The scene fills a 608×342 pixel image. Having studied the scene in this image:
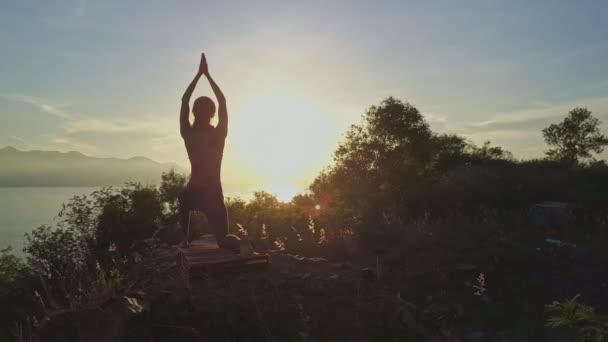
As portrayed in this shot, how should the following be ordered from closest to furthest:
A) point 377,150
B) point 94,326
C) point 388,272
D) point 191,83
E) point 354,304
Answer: point 94,326 → point 354,304 → point 191,83 → point 388,272 → point 377,150

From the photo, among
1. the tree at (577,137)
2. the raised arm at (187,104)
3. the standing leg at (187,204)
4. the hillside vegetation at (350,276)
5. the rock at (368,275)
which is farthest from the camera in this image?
the tree at (577,137)

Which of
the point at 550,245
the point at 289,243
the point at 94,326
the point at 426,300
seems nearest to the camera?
the point at 94,326

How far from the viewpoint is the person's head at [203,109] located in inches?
281

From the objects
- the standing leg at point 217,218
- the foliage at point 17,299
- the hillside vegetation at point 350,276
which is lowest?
the foliage at point 17,299

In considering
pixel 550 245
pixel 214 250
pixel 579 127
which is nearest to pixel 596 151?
pixel 579 127

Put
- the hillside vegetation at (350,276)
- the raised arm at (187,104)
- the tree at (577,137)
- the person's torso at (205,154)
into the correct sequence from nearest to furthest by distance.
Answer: the hillside vegetation at (350,276) < the raised arm at (187,104) < the person's torso at (205,154) < the tree at (577,137)

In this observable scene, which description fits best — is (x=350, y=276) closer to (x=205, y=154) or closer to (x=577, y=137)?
(x=205, y=154)

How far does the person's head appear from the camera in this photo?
713cm

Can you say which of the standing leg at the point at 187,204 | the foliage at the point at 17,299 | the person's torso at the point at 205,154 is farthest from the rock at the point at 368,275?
the foliage at the point at 17,299

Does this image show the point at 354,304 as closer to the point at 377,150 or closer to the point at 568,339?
the point at 568,339

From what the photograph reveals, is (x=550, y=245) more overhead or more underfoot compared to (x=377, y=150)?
more underfoot

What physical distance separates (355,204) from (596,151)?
115 ft

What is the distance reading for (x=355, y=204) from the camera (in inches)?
920

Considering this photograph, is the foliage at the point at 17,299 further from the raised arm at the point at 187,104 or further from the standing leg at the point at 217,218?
the raised arm at the point at 187,104
